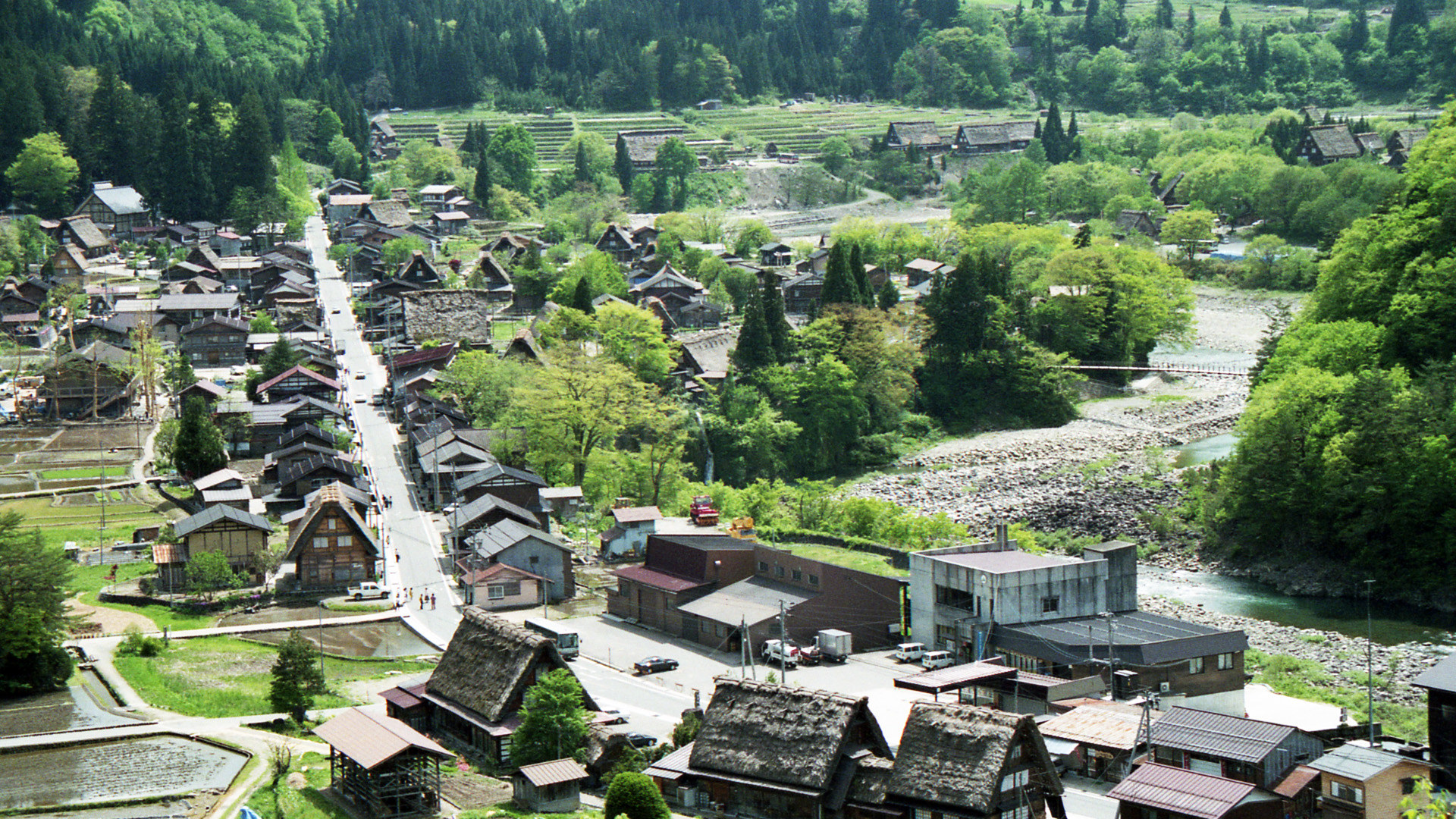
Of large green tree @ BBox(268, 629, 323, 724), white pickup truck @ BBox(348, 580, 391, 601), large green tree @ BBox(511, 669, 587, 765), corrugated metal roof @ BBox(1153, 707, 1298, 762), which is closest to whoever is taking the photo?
corrugated metal roof @ BBox(1153, 707, 1298, 762)

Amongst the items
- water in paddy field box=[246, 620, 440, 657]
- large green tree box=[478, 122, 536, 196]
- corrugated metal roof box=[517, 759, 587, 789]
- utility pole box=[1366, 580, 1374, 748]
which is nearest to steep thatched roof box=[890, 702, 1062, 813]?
corrugated metal roof box=[517, 759, 587, 789]

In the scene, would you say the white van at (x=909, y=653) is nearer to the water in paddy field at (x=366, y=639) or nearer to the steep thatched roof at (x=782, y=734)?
the steep thatched roof at (x=782, y=734)

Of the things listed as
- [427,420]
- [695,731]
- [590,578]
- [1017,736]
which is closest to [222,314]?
[427,420]

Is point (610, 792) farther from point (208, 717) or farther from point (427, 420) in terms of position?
point (427, 420)

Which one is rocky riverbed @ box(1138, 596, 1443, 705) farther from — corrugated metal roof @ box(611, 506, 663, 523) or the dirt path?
the dirt path

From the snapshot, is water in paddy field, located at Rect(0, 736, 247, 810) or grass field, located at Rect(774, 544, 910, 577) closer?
water in paddy field, located at Rect(0, 736, 247, 810)

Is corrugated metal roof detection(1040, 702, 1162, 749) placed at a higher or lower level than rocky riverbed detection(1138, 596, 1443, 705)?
higher

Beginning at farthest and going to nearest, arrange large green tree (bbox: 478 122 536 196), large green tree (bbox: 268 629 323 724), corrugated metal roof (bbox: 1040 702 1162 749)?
1. large green tree (bbox: 478 122 536 196)
2. large green tree (bbox: 268 629 323 724)
3. corrugated metal roof (bbox: 1040 702 1162 749)

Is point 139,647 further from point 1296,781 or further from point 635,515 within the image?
point 1296,781
